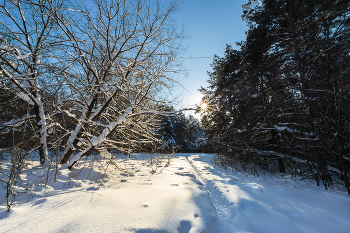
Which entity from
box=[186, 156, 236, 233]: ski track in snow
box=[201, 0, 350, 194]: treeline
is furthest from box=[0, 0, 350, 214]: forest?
box=[186, 156, 236, 233]: ski track in snow

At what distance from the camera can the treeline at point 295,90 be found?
3.15 metres

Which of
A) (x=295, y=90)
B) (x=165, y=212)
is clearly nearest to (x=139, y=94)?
(x=165, y=212)

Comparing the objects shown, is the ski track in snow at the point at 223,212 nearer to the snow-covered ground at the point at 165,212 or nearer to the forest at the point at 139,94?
the snow-covered ground at the point at 165,212

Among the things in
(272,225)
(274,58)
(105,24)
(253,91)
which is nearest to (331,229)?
(272,225)

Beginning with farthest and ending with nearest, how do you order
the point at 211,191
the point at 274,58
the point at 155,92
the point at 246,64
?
the point at 246,64
the point at 274,58
the point at 155,92
the point at 211,191

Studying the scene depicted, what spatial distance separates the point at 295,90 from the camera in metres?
4.10

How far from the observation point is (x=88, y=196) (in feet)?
7.14

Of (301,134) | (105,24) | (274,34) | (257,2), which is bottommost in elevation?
(301,134)

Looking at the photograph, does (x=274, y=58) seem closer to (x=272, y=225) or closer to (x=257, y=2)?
(x=257, y=2)

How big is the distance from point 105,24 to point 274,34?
643cm

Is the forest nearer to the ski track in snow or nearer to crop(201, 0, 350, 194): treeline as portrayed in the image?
crop(201, 0, 350, 194): treeline

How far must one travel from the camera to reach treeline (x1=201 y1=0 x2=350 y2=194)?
315 cm

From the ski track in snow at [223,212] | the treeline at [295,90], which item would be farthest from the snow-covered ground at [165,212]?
the treeline at [295,90]

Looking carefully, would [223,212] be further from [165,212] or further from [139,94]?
[139,94]
